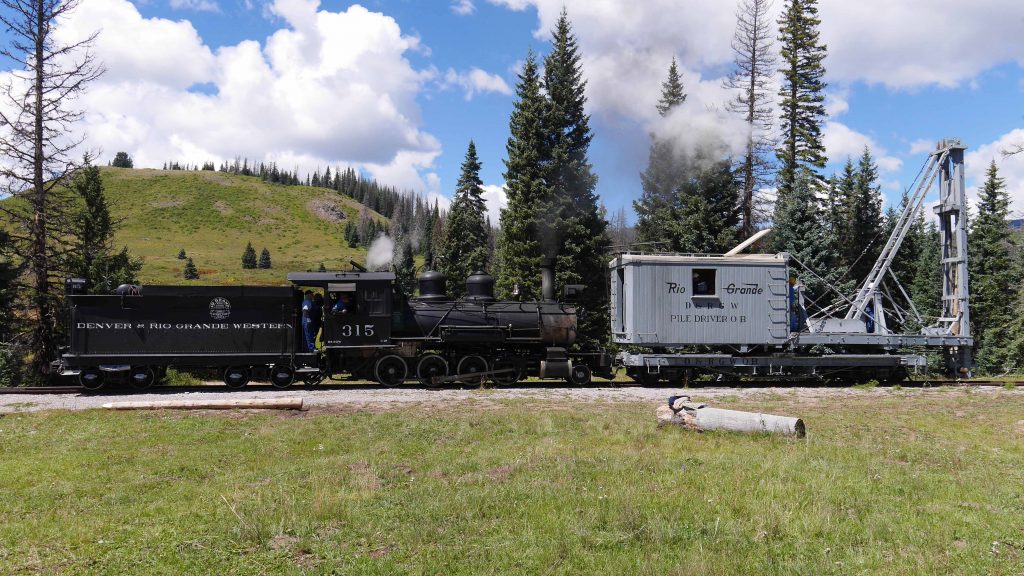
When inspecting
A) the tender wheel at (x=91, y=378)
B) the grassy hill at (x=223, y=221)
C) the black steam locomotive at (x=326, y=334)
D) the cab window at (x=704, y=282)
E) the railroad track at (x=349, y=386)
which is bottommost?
the railroad track at (x=349, y=386)

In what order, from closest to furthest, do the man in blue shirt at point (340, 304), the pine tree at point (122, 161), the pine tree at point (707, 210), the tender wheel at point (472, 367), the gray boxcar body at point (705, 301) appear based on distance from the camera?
1. the man in blue shirt at point (340, 304)
2. the tender wheel at point (472, 367)
3. the gray boxcar body at point (705, 301)
4. the pine tree at point (707, 210)
5. the pine tree at point (122, 161)

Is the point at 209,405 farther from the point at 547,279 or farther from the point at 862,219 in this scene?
the point at 862,219

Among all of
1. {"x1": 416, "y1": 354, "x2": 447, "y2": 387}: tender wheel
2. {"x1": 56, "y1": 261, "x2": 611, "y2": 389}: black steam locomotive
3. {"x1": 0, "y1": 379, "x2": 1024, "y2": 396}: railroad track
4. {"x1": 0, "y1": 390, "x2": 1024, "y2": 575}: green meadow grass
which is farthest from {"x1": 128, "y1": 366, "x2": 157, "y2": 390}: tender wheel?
{"x1": 416, "y1": 354, "x2": 447, "y2": 387}: tender wheel

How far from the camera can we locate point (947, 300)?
1972 cm

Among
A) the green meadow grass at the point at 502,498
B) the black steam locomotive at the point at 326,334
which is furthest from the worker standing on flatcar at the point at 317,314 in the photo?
the green meadow grass at the point at 502,498

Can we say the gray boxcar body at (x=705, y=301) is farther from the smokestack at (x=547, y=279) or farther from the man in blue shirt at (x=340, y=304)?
the man in blue shirt at (x=340, y=304)

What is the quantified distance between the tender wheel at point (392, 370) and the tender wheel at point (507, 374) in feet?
7.84

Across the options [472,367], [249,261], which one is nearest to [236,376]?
[472,367]

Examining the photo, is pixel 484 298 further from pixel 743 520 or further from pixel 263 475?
pixel 743 520

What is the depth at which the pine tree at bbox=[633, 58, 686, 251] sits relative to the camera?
30263 mm

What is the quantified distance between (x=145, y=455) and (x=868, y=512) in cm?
904

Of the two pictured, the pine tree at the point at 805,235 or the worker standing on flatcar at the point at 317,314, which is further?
the pine tree at the point at 805,235

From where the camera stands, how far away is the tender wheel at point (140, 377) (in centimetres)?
1600

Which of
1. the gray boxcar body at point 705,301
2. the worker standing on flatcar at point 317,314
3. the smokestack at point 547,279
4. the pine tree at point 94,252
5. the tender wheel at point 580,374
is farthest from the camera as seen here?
the pine tree at point 94,252
